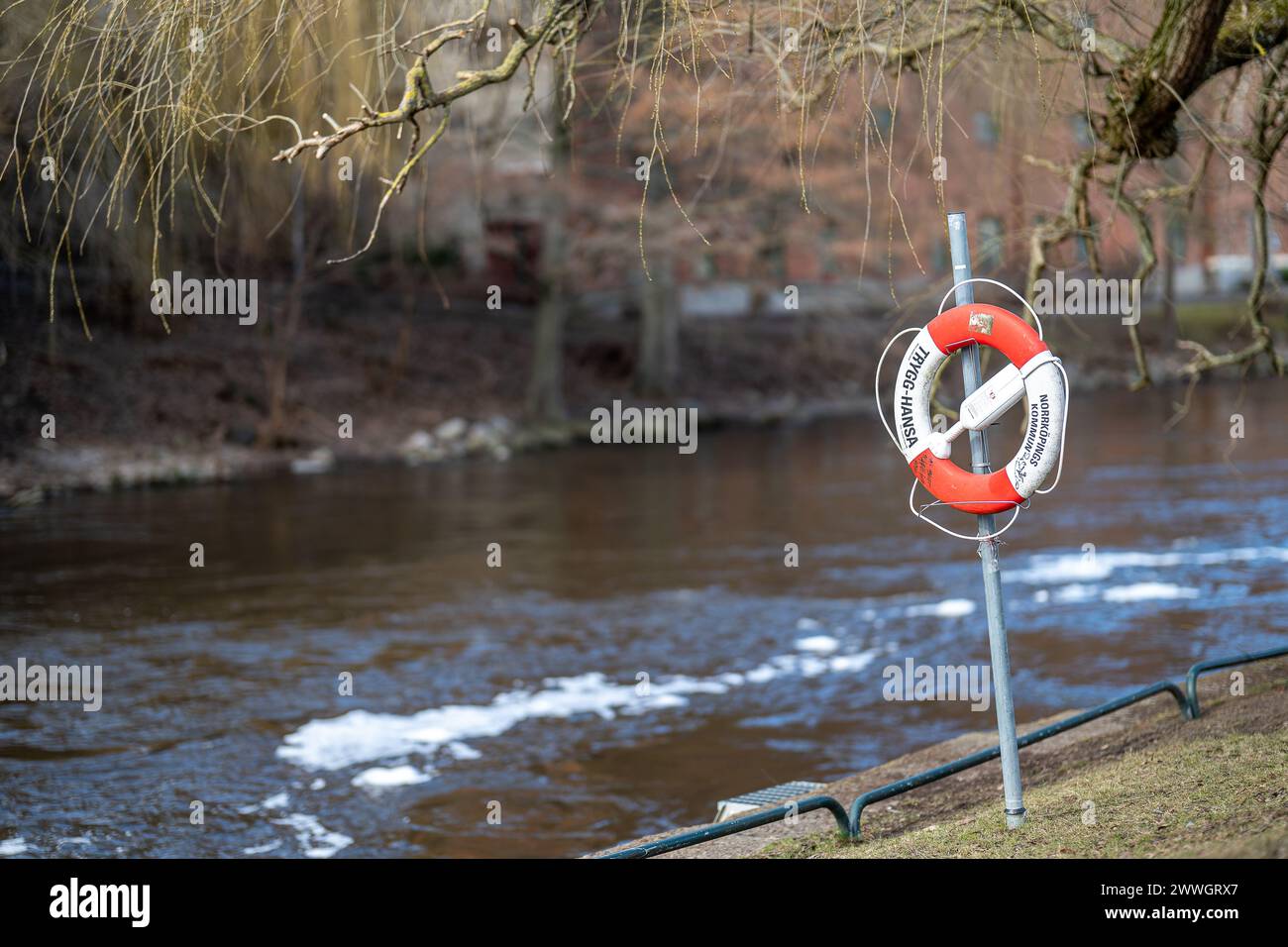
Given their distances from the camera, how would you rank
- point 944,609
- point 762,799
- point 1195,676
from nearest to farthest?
point 762,799
point 1195,676
point 944,609

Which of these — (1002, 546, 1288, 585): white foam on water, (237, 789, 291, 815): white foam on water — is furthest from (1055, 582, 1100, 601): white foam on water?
(237, 789, 291, 815): white foam on water

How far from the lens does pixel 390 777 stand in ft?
25.4

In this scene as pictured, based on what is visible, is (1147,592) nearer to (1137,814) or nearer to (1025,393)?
(1137,814)

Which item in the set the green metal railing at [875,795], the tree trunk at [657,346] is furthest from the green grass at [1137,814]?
the tree trunk at [657,346]

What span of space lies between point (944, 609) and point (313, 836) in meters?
6.42

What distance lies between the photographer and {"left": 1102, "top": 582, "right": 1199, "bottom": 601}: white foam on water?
11.6 m

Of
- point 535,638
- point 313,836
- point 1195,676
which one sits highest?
point 535,638

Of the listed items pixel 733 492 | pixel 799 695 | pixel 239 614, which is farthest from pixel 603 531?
pixel 799 695

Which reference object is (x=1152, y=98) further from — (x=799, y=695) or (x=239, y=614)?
(x=239, y=614)

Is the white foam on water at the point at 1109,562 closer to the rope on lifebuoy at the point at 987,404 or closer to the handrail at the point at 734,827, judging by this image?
the rope on lifebuoy at the point at 987,404

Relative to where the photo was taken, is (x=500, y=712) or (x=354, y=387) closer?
(x=500, y=712)

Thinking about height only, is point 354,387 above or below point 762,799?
above

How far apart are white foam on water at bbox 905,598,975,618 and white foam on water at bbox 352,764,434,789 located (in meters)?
5.04

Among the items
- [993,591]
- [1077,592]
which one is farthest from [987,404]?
[1077,592]
